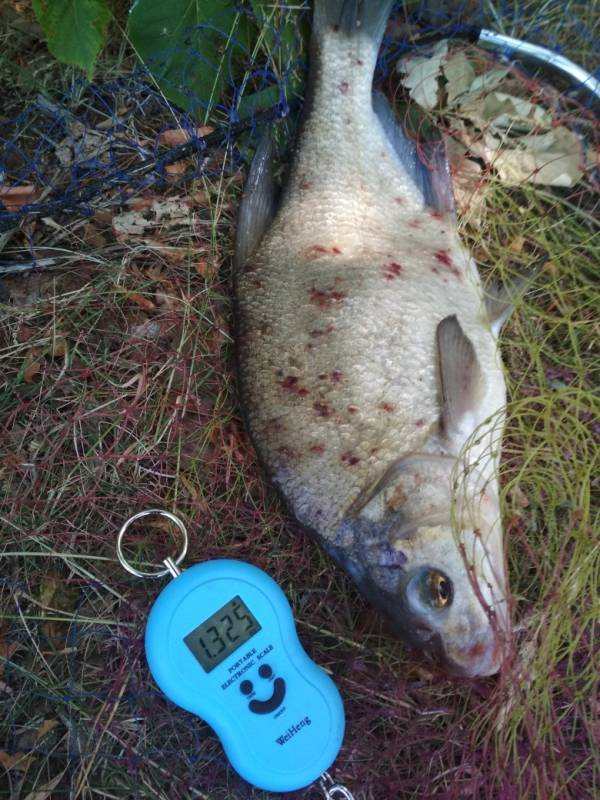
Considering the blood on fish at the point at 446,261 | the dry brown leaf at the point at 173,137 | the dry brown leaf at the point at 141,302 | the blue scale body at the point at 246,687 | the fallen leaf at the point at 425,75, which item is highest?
the fallen leaf at the point at 425,75

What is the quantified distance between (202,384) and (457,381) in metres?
0.96

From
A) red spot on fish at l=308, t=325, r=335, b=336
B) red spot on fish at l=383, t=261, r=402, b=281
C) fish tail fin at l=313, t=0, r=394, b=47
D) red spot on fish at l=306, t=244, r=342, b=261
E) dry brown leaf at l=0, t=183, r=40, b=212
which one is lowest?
dry brown leaf at l=0, t=183, r=40, b=212

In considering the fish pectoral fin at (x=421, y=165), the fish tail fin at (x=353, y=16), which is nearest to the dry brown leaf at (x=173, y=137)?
the fish tail fin at (x=353, y=16)

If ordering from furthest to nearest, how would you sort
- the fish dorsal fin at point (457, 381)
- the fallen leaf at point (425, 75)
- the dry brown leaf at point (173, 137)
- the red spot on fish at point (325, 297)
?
the dry brown leaf at point (173, 137) → the fallen leaf at point (425, 75) → the red spot on fish at point (325, 297) → the fish dorsal fin at point (457, 381)

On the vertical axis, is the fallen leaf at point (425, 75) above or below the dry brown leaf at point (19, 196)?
above

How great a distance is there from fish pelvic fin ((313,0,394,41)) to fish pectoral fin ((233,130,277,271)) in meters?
0.42

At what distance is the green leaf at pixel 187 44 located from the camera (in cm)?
242

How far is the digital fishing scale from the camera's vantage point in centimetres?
204

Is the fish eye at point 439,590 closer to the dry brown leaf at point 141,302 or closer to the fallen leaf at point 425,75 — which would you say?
the dry brown leaf at point 141,302

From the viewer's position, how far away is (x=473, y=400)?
81.2 inches

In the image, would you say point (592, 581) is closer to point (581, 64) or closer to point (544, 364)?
point (544, 364)

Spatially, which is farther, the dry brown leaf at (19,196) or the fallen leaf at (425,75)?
the dry brown leaf at (19,196)

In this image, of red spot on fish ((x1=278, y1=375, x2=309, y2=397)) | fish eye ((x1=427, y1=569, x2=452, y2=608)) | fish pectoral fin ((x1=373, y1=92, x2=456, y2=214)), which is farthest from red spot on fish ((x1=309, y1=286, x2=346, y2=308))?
fish eye ((x1=427, y1=569, x2=452, y2=608))

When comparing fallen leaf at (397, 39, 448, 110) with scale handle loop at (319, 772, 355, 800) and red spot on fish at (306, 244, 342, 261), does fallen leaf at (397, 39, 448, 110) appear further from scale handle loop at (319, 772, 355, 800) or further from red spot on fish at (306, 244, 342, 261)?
scale handle loop at (319, 772, 355, 800)
